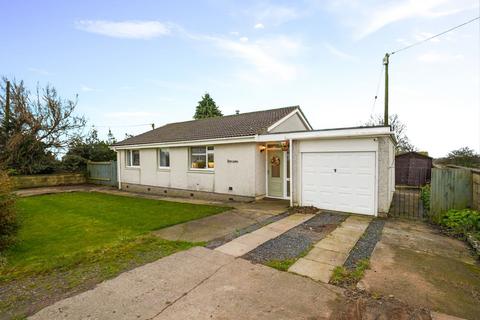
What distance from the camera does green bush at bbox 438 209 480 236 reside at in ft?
20.0

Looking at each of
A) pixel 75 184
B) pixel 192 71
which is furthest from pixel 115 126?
A: pixel 192 71

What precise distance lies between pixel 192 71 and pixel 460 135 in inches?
1007

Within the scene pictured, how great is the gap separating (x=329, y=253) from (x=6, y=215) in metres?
7.11

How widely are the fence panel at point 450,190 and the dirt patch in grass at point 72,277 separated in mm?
7874

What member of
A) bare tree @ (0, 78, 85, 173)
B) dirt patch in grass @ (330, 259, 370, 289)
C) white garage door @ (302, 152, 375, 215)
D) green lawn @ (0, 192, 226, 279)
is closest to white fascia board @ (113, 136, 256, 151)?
white garage door @ (302, 152, 375, 215)

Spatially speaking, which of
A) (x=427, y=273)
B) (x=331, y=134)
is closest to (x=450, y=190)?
(x=331, y=134)

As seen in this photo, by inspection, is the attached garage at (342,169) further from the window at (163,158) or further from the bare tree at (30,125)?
the bare tree at (30,125)

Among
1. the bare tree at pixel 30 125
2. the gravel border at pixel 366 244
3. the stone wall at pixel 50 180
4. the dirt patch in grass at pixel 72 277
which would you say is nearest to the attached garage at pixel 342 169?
the gravel border at pixel 366 244

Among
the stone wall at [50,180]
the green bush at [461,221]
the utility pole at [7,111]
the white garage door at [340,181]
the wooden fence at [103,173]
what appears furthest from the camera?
the wooden fence at [103,173]

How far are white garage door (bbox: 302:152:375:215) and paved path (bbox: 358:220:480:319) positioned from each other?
214cm

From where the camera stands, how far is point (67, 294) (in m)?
3.26

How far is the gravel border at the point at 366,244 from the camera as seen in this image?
4.41 meters

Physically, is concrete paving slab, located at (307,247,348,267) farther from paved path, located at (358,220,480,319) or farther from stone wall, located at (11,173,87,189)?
stone wall, located at (11,173,87,189)

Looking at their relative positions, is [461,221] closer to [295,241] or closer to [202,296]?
[295,241]
